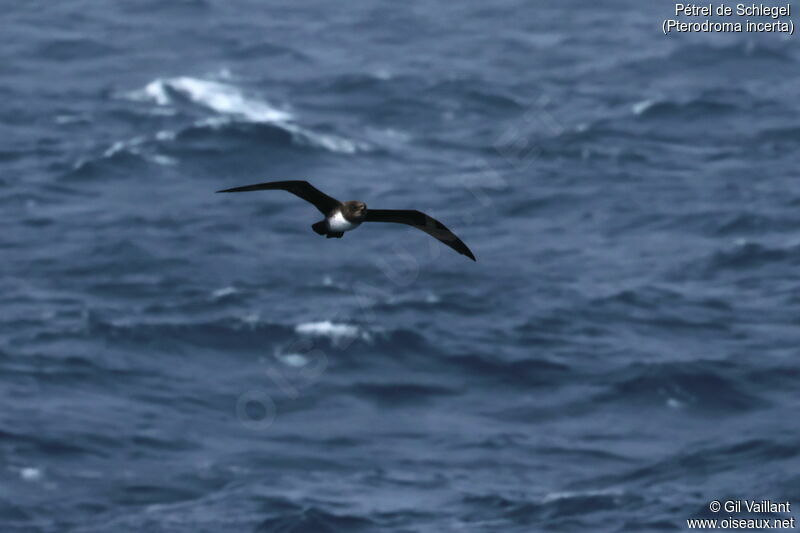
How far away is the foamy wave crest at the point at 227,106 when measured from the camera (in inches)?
6447

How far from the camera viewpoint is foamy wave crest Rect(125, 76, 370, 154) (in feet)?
A: 537

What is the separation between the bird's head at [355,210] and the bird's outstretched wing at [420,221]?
9.0 inches

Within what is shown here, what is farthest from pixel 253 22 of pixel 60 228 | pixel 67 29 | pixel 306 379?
pixel 306 379

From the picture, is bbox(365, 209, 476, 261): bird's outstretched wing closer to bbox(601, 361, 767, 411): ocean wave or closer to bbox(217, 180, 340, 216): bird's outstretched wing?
bbox(217, 180, 340, 216): bird's outstretched wing

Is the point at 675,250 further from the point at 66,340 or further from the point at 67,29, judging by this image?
the point at 67,29

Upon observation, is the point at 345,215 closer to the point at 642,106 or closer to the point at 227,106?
the point at 227,106

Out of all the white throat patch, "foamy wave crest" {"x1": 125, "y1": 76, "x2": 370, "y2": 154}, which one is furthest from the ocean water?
the white throat patch

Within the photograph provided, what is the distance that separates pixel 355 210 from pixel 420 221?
231cm

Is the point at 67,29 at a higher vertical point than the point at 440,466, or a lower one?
higher

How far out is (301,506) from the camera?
125750 mm

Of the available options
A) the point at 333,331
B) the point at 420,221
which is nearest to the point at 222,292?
the point at 333,331

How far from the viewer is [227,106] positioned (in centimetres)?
17188

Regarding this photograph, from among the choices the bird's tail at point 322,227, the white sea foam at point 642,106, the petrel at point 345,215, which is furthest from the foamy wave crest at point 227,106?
the bird's tail at point 322,227

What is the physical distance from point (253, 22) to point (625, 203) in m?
59.1
